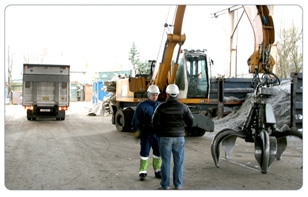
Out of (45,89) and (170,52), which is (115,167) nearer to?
(170,52)

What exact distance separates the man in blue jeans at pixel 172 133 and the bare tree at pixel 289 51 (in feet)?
34.8

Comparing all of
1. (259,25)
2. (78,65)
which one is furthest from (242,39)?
(78,65)

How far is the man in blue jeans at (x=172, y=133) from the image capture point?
18.2 ft

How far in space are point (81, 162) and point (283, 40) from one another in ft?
41.0

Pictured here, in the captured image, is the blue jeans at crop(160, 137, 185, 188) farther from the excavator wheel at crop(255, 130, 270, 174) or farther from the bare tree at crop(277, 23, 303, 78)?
the bare tree at crop(277, 23, 303, 78)

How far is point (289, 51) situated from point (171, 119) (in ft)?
38.7

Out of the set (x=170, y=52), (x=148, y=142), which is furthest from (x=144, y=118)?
(x=170, y=52)

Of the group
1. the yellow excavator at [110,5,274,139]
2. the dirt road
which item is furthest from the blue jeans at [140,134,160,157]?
the yellow excavator at [110,5,274,139]

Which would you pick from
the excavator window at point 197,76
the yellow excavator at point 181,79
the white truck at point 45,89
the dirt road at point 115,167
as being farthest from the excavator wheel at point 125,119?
the white truck at point 45,89

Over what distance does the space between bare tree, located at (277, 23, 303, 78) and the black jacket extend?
10557mm

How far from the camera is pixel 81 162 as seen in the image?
796 cm

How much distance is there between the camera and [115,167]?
7473 millimetres

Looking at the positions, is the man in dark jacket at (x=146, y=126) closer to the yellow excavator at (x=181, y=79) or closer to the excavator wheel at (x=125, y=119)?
the yellow excavator at (x=181, y=79)

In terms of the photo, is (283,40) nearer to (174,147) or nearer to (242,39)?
(242,39)
